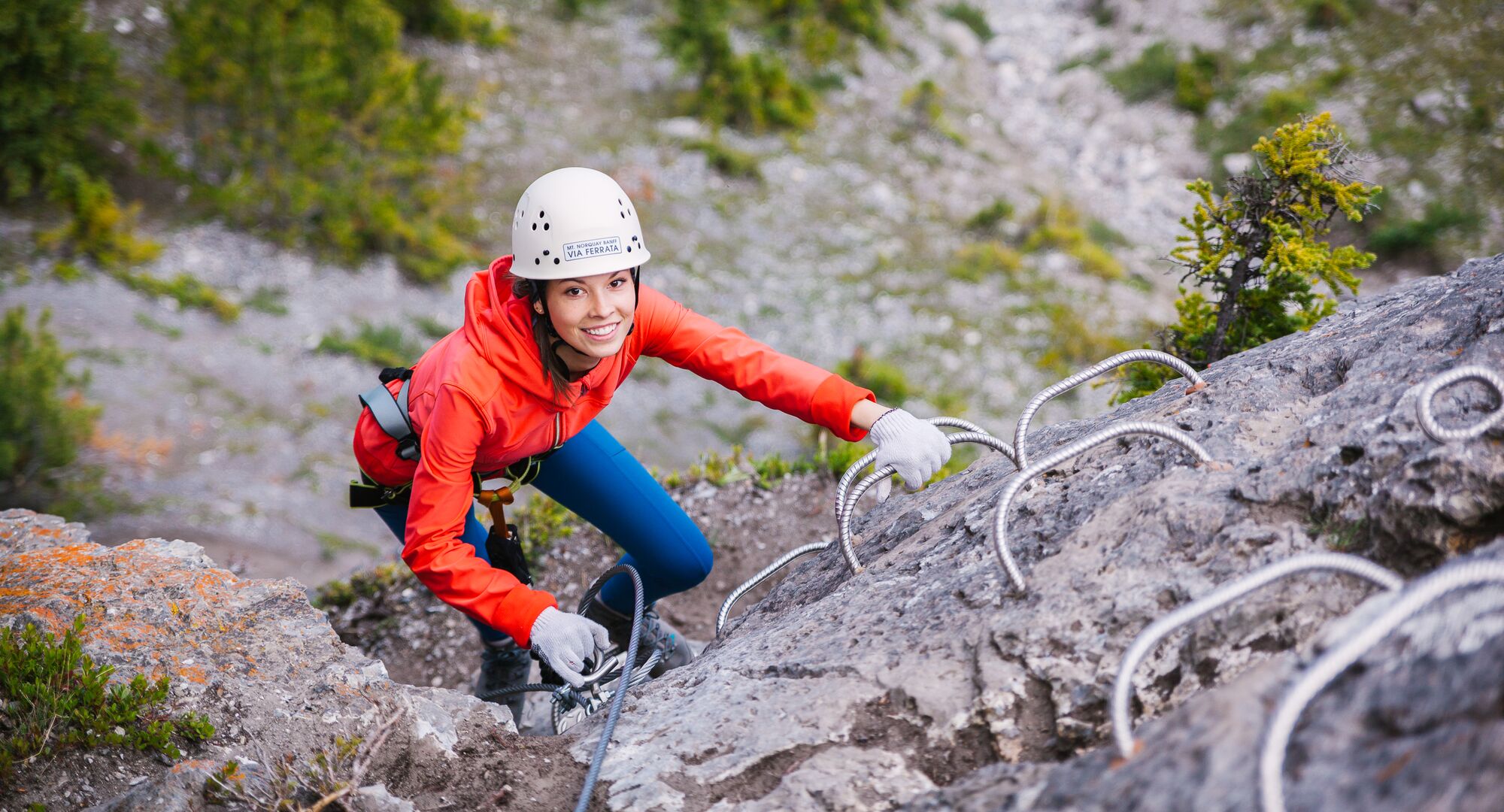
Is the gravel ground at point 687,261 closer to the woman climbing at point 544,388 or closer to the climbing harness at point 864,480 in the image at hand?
the woman climbing at point 544,388

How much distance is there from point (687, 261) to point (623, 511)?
21.4 feet

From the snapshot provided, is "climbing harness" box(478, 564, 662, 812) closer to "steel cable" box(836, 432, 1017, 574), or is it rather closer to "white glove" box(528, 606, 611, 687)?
"white glove" box(528, 606, 611, 687)

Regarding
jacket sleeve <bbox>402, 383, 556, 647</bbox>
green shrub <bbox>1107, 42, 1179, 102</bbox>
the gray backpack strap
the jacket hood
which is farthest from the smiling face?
green shrub <bbox>1107, 42, 1179, 102</bbox>

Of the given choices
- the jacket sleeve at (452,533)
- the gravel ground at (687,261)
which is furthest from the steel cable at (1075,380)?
the gravel ground at (687,261)

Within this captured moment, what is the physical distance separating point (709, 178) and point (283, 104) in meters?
5.00

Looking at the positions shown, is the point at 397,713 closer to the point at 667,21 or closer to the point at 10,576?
the point at 10,576

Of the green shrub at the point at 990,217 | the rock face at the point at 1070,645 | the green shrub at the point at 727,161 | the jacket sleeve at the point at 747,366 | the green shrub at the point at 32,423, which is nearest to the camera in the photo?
the rock face at the point at 1070,645

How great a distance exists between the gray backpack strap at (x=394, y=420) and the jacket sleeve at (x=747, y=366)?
0.95 meters

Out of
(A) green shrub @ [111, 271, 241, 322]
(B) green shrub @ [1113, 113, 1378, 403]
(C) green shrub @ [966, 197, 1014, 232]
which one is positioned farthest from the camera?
(C) green shrub @ [966, 197, 1014, 232]

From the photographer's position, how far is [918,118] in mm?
12492

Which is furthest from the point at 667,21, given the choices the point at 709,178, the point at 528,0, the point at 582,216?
the point at 582,216

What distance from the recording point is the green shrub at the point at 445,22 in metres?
11.8

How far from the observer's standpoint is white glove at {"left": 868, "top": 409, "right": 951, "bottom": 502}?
2.79m

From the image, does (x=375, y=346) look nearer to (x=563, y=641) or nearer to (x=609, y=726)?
(x=563, y=641)
